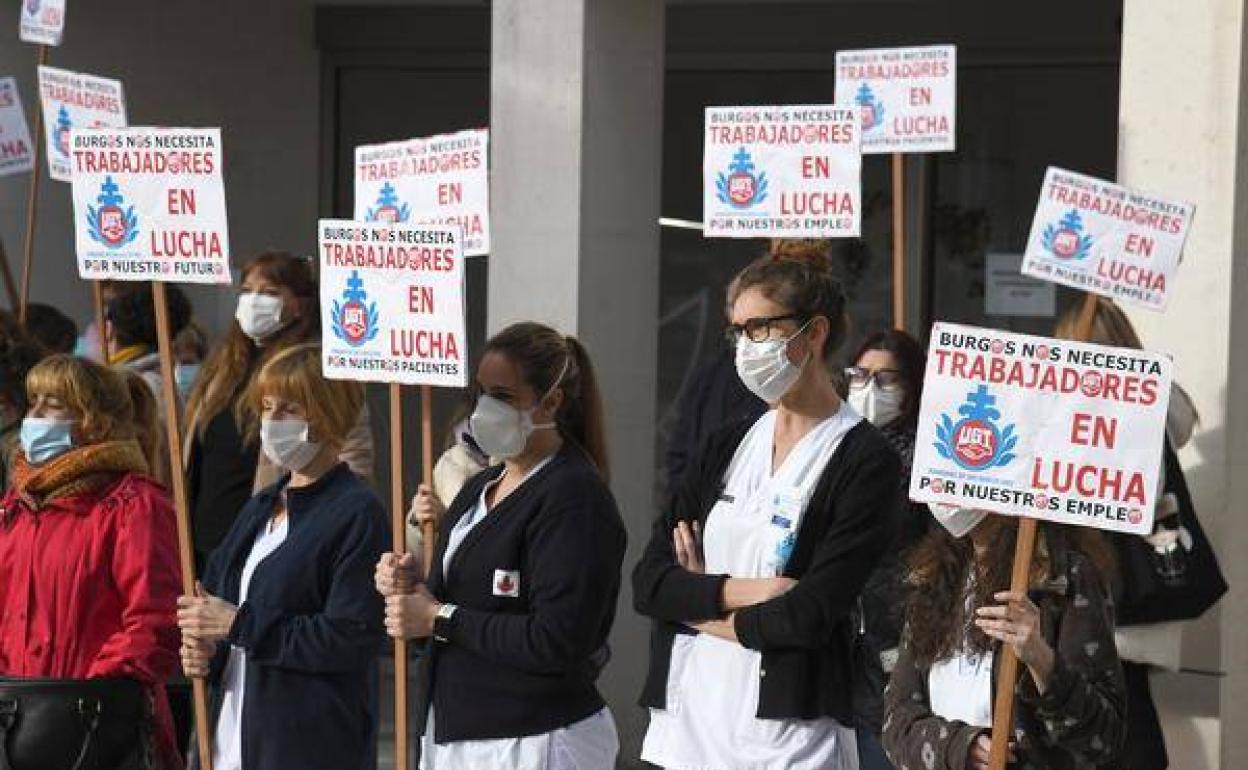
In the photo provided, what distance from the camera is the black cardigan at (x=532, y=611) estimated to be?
6.01 metres

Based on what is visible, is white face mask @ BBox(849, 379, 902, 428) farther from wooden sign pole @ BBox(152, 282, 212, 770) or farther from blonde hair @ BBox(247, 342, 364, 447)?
wooden sign pole @ BBox(152, 282, 212, 770)

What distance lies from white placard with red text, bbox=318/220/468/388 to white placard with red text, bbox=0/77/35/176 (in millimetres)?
4552

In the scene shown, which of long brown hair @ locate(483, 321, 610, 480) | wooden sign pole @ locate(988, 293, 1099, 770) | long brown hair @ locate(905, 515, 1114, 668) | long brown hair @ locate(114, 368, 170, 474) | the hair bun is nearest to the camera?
wooden sign pole @ locate(988, 293, 1099, 770)

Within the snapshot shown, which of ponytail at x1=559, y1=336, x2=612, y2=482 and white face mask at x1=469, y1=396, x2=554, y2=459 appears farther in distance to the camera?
ponytail at x1=559, y1=336, x2=612, y2=482

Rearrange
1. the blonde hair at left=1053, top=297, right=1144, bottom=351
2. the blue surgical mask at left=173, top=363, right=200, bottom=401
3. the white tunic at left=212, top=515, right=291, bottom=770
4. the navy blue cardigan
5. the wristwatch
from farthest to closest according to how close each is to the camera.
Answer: the blue surgical mask at left=173, top=363, right=200, bottom=401 < the blonde hair at left=1053, top=297, right=1144, bottom=351 < the white tunic at left=212, top=515, right=291, bottom=770 < the navy blue cardigan < the wristwatch

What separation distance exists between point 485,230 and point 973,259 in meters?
5.36

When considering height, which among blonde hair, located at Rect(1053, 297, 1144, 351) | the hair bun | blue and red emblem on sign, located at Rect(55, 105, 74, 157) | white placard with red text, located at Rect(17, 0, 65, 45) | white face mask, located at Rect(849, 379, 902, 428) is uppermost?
white placard with red text, located at Rect(17, 0, 65, 45)

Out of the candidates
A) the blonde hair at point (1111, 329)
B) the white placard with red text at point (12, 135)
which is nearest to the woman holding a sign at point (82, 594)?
the blonde hair at point (1111, 329)

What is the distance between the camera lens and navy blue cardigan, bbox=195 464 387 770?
21.1 ft

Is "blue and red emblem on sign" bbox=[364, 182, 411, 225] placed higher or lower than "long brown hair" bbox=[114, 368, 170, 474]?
higher

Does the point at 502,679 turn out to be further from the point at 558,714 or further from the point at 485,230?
the point at 485,230

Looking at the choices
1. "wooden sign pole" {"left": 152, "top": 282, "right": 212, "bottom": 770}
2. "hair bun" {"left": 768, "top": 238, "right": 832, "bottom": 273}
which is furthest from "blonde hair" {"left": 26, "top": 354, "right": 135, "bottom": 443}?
"hair bun" {"left": 768, "top": 238, "right": 832, "bottom": 273}

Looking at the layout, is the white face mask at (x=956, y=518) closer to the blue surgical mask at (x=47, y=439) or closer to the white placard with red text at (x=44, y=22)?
the blue surgical mask at (x=47, y=439)

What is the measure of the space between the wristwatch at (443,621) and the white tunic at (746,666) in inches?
21.2
